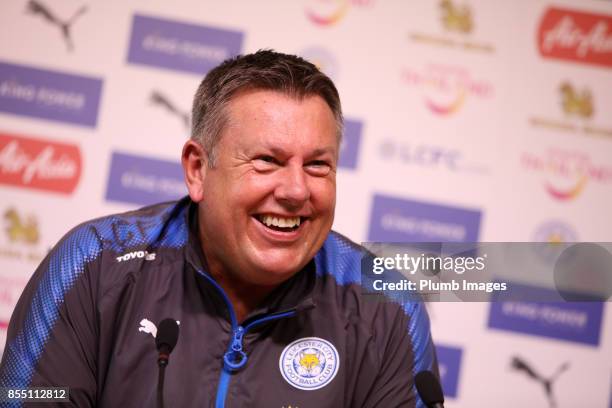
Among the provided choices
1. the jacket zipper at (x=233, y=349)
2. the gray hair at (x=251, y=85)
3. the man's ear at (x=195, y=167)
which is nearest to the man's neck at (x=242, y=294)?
the jacket zipper at (x=233, y=349)

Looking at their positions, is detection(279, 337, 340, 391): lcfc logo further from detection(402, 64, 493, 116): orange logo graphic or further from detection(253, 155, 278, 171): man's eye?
detection(402, 64, 493, 116): orange logo graphic

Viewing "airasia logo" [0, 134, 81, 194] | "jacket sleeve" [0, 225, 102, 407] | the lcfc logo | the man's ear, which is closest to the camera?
"jacket sleeve" [0, 225, 102, 407]

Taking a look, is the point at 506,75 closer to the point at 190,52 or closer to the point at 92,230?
the point at 190,52

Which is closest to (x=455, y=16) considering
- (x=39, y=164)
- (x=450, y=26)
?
(x=450, y=26)

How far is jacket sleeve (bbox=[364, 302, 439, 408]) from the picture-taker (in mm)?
1567

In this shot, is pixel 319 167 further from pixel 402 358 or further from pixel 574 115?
pixel 574 115

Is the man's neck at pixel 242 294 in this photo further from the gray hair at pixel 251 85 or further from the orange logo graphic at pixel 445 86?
the orange logo graphic at pixel 445 86

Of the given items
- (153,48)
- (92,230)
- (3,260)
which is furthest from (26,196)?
(92,230)

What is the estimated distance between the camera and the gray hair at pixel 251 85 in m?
1.55

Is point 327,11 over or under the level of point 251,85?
over

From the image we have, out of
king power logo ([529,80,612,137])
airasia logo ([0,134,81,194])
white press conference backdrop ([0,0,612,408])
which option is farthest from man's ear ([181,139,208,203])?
king power logo ([529,80,612,137])

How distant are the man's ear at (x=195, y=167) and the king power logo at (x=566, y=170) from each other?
2.04 metres

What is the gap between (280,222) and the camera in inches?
59.6

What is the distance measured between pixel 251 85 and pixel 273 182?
10.5 inches
